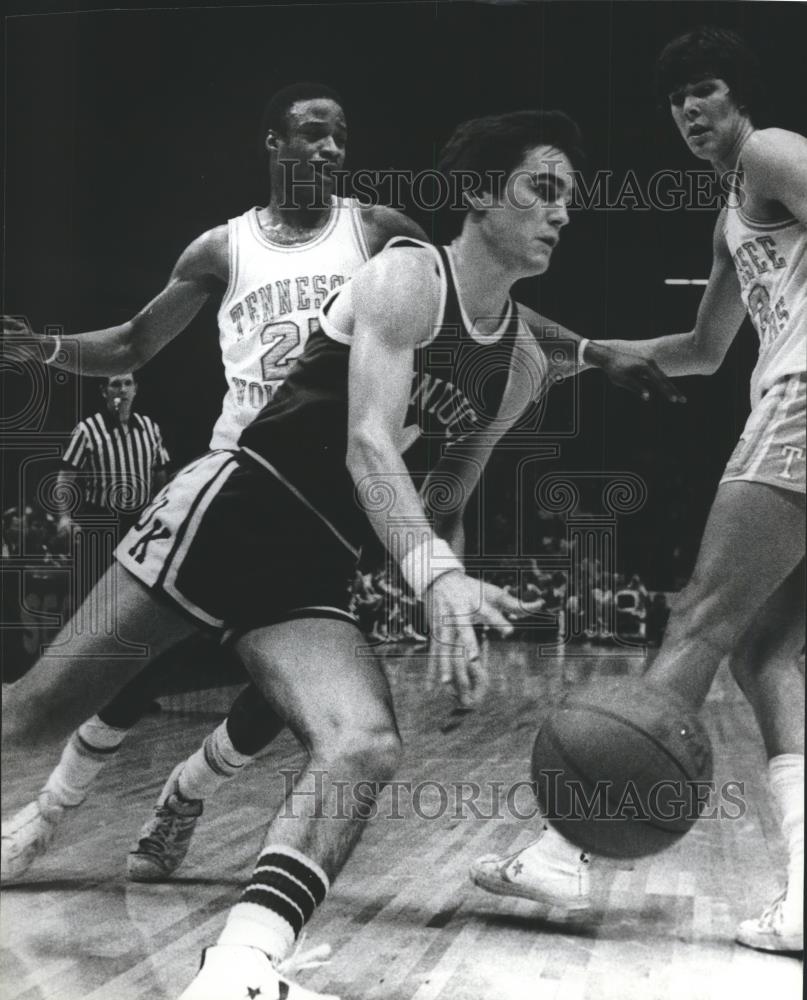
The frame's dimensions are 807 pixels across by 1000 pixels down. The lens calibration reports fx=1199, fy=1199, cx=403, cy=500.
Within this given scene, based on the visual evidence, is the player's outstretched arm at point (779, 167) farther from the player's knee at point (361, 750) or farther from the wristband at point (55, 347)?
the wristband at point (55, 347)

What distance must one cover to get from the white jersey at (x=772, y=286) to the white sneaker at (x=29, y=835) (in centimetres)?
240

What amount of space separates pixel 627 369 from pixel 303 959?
1888 mm

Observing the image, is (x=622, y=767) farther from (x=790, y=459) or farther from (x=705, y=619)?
→ (x=790, y=459)

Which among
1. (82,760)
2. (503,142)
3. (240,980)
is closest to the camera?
(240,980)

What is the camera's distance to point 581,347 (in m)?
3.50

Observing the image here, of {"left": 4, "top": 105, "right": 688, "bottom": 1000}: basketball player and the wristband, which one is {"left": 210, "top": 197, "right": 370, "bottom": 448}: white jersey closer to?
{"left": 4, "top": 105, "right": 688, "bottom": 1000}: basketball player

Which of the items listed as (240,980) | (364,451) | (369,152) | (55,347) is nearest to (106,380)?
(55,347)

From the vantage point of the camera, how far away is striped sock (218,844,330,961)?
10.5 ft

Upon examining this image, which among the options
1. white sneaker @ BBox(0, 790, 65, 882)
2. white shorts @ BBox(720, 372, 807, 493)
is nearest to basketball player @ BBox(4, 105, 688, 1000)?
white shorts @ BBox(720, 372, 807, 493)

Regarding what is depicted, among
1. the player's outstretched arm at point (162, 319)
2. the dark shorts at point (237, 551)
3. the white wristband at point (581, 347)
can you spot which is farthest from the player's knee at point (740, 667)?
A: the player's outstretched arm at point (162, 319)

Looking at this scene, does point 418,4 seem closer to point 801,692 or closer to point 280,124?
point 280,124

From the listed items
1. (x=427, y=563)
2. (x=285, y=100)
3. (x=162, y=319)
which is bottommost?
(x=427, y=563)

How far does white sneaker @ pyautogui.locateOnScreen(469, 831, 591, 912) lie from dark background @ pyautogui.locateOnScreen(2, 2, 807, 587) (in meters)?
0.81

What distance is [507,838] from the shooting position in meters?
3.41
